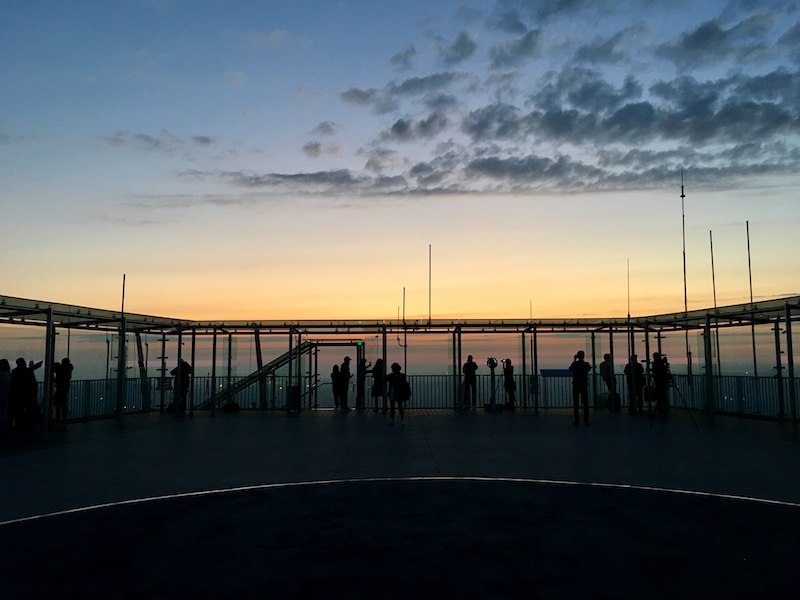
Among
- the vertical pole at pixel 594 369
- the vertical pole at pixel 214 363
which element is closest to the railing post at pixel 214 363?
the vertical pole at pixel 214 363

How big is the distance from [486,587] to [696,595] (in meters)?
1.49

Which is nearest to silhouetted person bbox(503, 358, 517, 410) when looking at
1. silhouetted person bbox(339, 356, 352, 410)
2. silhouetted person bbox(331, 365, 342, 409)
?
silhouetted person bbox(339, 356, 352, 410)

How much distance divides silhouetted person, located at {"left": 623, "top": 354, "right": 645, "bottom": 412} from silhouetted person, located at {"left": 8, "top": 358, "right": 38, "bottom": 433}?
1673cm

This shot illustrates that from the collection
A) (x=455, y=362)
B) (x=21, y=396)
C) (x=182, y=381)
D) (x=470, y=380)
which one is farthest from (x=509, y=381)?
(x=21, y=396)

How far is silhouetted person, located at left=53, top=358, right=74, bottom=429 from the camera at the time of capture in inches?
685

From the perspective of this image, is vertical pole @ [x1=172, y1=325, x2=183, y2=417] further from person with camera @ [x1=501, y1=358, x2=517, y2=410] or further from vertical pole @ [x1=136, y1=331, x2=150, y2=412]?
person with camera @ [x1=501, y1=358, x2=517, y2=410]

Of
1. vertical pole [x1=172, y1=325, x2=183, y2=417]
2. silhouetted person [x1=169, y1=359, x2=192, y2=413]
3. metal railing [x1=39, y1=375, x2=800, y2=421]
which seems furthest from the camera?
silhouetted person [x1=169, y1=359, x2=192, y2=413]

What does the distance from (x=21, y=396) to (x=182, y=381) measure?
7.38 m

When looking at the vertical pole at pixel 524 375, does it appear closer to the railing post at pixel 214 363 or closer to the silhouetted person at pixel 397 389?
the silhouetted person at pixel 397 389

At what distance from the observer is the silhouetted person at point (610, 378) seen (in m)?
22.7

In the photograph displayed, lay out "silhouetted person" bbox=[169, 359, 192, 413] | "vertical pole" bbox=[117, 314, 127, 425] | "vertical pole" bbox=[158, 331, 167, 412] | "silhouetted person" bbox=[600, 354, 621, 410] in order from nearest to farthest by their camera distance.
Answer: "vertical pole" bbox=[117, 314, 127, 425], "silhouetted person" bbox=[169, 359, 192, 413], "vertical pole" bbox=[158, 331, 167, 412], "silhouetted person" bbox=[600, 354, 621, 410]

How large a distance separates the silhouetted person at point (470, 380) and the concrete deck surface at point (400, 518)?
866 centimetres

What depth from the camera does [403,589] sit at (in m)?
5.19

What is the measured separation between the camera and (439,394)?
2447 cm
